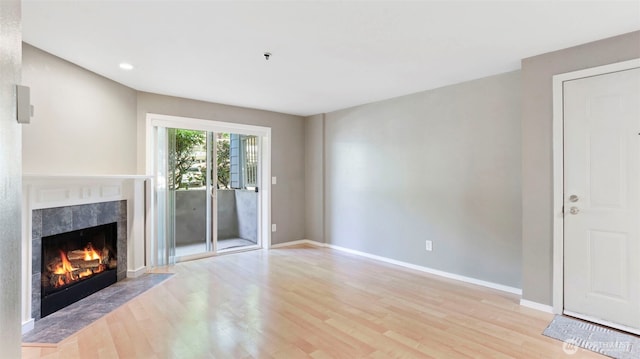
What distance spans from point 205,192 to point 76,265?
1891mm

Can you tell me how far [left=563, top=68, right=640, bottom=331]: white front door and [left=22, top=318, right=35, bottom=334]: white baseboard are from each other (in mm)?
4270

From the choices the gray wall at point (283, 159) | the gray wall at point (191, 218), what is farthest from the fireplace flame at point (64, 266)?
the gray wall at point (283, 159)

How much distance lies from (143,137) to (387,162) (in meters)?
3.20

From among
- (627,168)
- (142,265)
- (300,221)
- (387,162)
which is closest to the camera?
(627,168)

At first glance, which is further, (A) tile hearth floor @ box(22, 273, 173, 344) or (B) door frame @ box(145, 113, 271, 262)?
(B) door frame @ box(145, 113, 271, 262)

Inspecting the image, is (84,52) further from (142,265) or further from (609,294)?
(609,294)

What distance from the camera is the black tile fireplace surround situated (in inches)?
104

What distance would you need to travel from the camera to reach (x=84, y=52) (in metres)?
2.80

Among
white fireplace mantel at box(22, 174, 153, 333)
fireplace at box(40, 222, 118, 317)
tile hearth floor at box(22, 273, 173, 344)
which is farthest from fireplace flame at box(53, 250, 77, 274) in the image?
white fireplace mantel at box(22, 174, 153, 333)

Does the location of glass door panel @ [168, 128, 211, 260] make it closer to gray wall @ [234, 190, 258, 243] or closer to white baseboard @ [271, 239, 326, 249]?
gray wall @ [234, 190, 258, 243]

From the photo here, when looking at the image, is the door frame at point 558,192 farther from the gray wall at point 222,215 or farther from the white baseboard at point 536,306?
the gray wall at point 222,215

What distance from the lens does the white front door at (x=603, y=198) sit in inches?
95.2

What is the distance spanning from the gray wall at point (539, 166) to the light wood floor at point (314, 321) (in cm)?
32

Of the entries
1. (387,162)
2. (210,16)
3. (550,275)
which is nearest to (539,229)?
(550,275)
